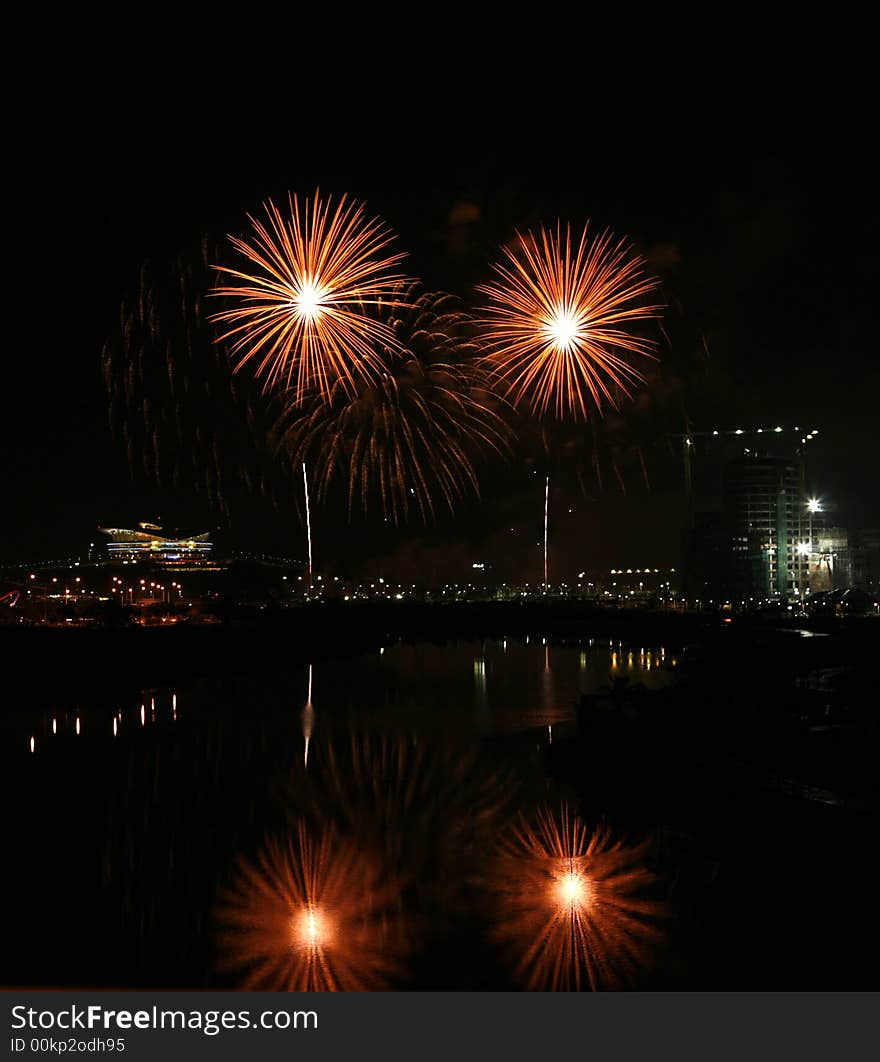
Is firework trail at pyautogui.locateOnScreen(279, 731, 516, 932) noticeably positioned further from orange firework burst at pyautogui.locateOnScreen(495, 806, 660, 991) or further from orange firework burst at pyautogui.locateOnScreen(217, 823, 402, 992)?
orange firework burst at pyautogui.locateOnScreen(495, 806, 660, 991)

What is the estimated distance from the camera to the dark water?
8477 millimetres

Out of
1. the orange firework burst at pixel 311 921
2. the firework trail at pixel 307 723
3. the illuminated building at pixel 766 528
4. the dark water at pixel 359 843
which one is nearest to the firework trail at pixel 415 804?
the dark water at pixel 359 843

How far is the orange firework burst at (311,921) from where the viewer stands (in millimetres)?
8172

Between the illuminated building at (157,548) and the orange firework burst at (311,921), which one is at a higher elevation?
the illuminated building at (157,548)

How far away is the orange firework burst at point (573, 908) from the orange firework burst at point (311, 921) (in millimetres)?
1184

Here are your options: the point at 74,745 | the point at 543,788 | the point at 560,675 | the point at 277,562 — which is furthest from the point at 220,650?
the point at 277,562

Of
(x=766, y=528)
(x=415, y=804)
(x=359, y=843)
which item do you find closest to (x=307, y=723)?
(x=415, y=804)

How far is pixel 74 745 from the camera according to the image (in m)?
20.5

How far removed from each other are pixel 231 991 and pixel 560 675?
1243 inches

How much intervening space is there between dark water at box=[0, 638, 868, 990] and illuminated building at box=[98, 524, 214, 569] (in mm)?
134652

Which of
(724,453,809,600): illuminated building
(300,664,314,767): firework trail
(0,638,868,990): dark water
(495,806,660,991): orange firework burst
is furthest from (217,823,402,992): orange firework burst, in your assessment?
(724,453,809,600): illuminated building

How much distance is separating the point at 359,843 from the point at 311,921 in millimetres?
3274

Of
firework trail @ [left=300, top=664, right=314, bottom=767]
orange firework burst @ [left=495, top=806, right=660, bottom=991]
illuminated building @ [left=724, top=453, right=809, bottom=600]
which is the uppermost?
illuminated building @ [left=724, top=453, right=809, bottom=600]

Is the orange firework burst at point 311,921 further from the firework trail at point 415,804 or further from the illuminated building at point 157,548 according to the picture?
the illuminated building at point 157,548
